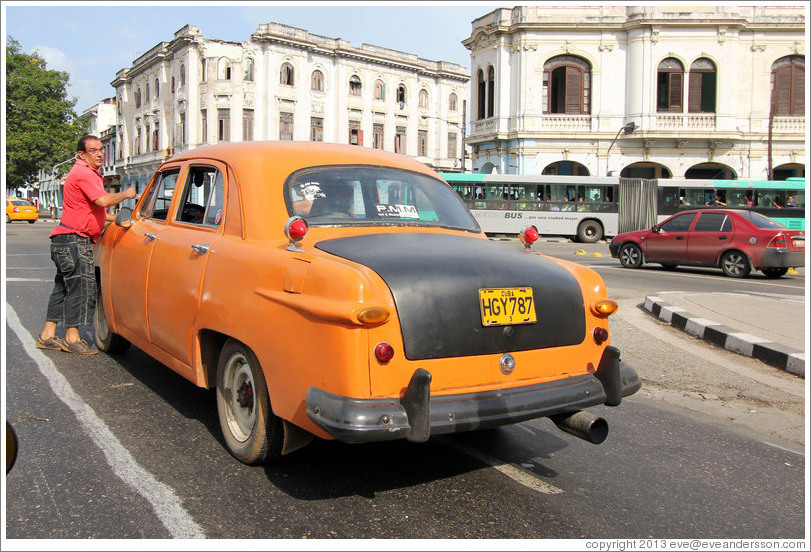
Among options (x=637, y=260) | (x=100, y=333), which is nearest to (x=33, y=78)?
Answer: (x=637, y=260)

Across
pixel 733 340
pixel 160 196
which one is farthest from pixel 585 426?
pixel 733 340

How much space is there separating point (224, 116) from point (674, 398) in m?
49.4

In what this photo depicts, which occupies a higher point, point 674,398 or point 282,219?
point 282,219

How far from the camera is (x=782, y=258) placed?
14484 millimetres

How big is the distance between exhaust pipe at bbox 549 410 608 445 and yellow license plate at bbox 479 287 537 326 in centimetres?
56

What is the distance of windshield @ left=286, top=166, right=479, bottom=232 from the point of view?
12.7 feet

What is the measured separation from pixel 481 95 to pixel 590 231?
12.2 metres

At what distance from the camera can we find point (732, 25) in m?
34.1

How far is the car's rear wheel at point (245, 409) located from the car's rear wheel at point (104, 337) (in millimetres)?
2627

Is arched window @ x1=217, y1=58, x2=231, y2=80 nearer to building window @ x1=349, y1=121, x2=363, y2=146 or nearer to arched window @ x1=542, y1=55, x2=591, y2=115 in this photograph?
building window @ x1=349, y1=121, x2=363, y2=146

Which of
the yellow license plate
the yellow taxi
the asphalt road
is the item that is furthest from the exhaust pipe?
the yellow taxi

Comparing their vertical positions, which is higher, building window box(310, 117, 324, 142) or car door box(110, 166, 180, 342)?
building window box(310, 117, 324, 142)

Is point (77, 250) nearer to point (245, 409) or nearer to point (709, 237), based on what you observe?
point (245, 409)

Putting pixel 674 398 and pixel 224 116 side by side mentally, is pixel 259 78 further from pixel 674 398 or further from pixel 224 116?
pixel 674 398
